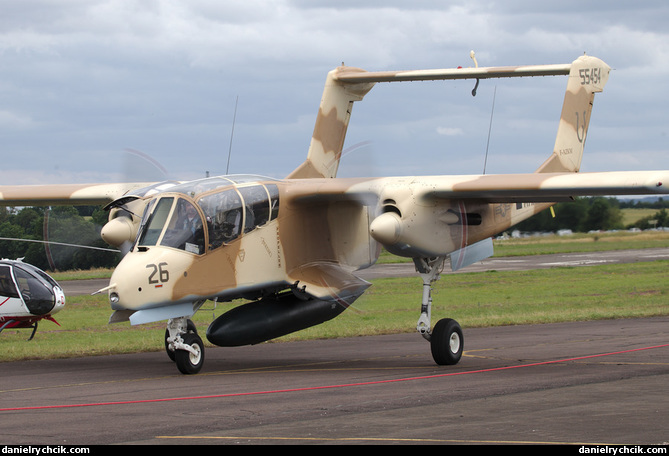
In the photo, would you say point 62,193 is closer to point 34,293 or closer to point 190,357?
point 34,293

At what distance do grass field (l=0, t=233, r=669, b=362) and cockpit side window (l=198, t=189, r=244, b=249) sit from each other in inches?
117

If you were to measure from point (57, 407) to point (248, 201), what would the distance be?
529 cm

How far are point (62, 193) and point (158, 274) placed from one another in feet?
21.9

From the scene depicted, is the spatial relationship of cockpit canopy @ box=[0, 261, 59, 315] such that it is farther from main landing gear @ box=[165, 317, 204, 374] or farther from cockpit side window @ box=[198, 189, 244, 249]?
cockpit side window @ box=[198, 189, 244, 249]

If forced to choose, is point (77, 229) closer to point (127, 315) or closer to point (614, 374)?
point (127, 315)

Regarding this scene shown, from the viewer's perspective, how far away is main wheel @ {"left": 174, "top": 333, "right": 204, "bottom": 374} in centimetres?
1523

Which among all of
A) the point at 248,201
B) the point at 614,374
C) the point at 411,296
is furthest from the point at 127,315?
the point at 411,296

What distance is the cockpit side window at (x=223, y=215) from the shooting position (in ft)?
49.8

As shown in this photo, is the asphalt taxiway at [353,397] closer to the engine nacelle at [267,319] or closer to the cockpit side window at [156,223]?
the engine nacelle at [267,319]

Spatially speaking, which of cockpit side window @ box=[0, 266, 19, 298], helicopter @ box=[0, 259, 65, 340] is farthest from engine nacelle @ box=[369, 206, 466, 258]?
cockpit side window @ box=[0, 266, 19, 298]

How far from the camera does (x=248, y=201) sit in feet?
52.3

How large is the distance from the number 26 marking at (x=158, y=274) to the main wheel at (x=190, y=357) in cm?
133

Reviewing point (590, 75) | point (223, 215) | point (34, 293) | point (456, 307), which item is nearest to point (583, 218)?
point (456, 307)
